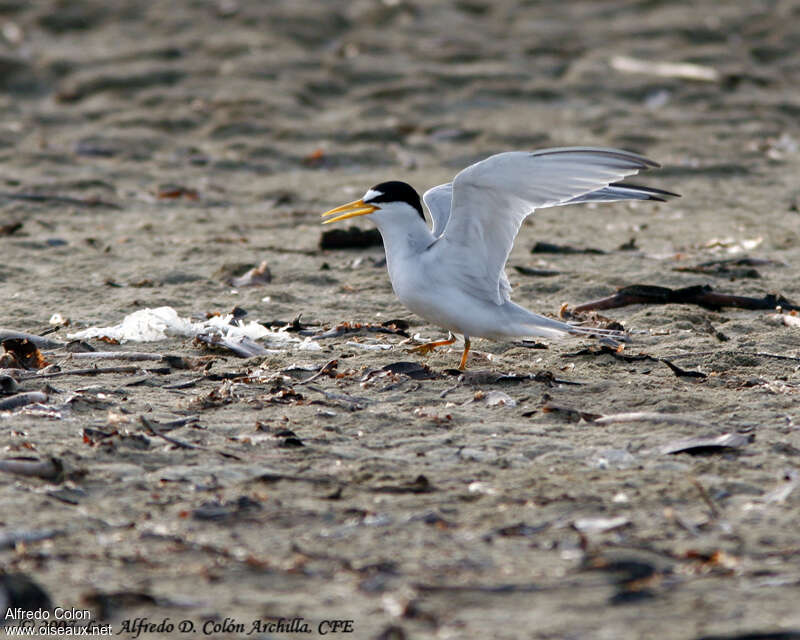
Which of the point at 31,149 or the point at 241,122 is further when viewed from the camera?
the point at 241,122

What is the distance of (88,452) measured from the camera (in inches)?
139

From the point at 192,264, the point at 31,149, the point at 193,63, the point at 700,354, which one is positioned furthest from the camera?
the point at 193,63

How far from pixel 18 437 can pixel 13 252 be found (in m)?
2.96

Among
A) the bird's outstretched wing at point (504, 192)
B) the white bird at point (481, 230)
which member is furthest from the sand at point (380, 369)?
the bird's outstretched wing at point (504, 192)

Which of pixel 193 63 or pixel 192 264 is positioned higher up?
pixel 193 63

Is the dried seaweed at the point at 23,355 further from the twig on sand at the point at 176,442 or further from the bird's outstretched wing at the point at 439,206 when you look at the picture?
the bird's outstretched wing at the point at 439,206

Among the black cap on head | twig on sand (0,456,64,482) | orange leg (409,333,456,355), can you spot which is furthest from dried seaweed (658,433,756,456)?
twig on sand (0,456,64,482)

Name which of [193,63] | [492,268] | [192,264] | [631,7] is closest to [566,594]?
[492,268]

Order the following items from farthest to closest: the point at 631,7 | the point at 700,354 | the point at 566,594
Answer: the point at 631,7, the point at 700,354, the point at 566,594

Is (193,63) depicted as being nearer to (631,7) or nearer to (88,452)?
(631,7)

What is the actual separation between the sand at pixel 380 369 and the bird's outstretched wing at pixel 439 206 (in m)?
0.50

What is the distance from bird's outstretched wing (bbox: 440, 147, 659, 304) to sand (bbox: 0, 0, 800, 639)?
0.43 meters

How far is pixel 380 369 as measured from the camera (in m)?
4.41

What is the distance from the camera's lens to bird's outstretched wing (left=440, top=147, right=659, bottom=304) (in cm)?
427
